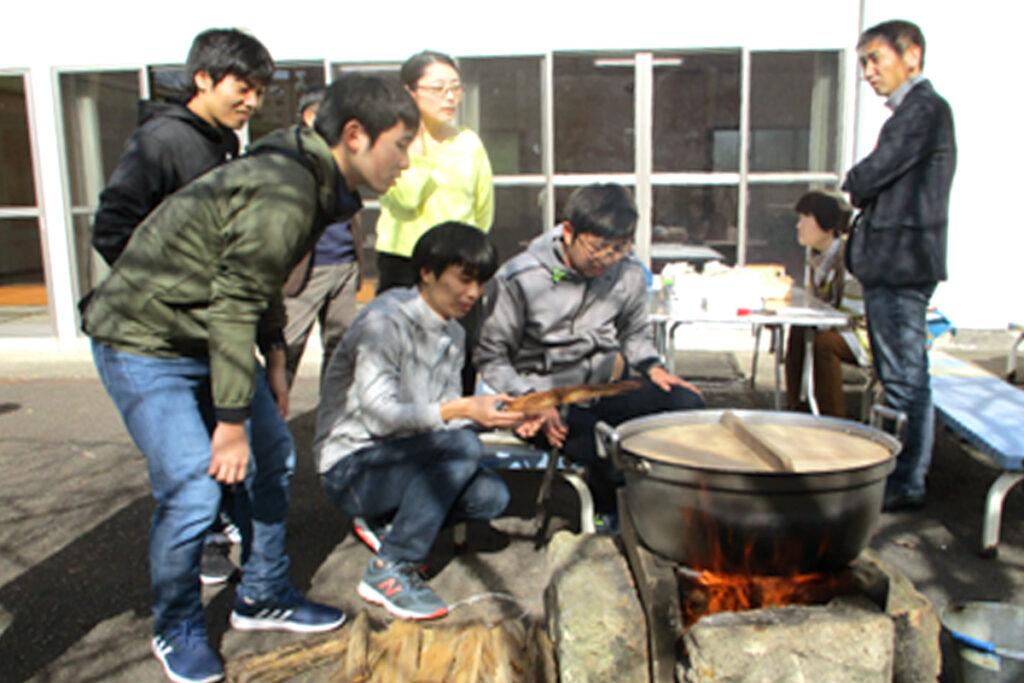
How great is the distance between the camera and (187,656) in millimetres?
2473

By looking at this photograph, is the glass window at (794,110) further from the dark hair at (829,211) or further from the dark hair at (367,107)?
the dark hair at (367,107)

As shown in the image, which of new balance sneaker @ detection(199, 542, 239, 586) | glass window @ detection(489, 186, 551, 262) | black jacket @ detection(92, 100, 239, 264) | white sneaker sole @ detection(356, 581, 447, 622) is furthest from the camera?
glass window @ detection(489, 186, 551, 262)

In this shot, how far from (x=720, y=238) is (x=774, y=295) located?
8.11ft

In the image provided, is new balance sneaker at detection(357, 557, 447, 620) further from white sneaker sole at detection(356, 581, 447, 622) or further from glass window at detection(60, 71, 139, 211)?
glass window at detection(60, 71, 139, 211)

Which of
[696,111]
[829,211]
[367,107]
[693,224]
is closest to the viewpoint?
[367,107]

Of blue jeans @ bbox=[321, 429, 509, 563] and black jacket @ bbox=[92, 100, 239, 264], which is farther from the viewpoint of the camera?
blue jeans @ bbox=[321, 429, 509, 563]

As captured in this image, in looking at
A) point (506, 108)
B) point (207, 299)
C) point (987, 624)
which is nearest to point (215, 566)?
point (207, 299)

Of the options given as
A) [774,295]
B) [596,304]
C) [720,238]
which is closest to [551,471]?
[596,304]

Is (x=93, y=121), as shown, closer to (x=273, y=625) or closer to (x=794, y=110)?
(x=794, y=110)

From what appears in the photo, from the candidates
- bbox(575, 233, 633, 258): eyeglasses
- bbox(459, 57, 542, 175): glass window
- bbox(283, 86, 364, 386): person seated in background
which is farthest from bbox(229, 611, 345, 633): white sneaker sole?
bbox(459, 57, 542, 175): glass window

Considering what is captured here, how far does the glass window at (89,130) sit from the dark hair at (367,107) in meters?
6.31

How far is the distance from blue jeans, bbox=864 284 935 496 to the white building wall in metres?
3.61

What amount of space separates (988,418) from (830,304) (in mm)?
1553

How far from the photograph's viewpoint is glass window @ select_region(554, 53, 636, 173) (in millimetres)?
7180
